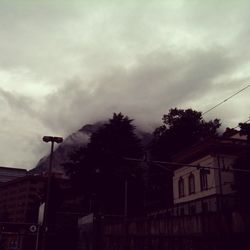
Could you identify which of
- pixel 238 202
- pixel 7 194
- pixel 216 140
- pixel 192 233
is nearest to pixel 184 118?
pixel 216 140

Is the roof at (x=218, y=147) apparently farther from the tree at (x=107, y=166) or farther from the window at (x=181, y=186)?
the tree at (x=107, y=166)

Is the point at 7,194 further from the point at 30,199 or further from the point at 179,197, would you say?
the point at 179,197

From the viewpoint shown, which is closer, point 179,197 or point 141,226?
point 141,226

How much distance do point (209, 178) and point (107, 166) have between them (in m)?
19.5

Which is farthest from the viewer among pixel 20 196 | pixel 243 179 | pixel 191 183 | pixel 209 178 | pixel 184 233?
pixel 20 196

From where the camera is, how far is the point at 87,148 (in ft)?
194

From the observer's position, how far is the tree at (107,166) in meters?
55.1

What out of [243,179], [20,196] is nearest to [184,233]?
[243,179]

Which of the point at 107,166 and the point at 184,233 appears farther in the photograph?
the point at 107,166

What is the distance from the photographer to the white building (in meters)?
39.2

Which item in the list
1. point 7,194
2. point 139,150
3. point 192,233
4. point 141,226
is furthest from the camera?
point 7,194

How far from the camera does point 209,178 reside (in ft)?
134

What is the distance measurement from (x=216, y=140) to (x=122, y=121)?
2359 cm

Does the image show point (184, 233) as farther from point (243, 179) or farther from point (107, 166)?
point (107, 166)
